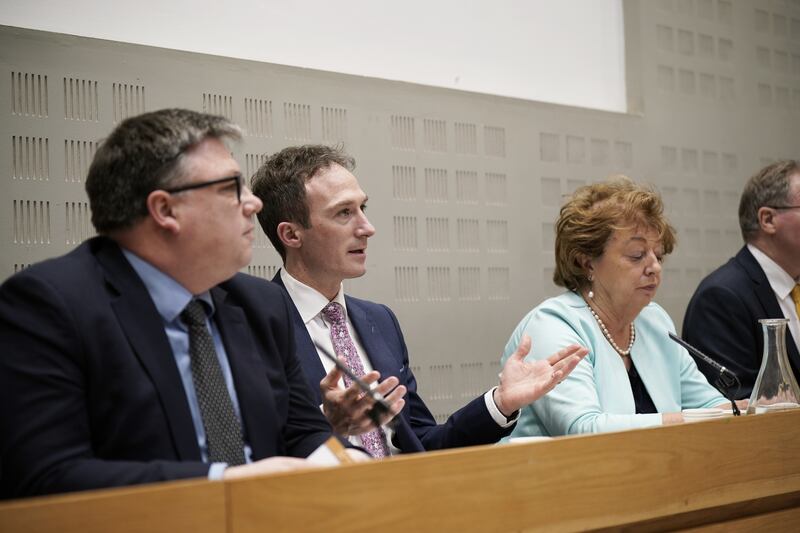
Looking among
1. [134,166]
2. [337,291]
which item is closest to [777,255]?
[337,291]

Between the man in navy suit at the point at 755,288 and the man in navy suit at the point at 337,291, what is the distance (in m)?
1.22

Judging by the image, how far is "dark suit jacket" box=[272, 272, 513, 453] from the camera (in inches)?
99.1

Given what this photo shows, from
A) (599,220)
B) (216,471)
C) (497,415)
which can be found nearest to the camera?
(216,471)

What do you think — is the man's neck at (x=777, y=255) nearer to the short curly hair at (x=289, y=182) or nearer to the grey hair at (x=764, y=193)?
the grey hair at (x=764, y=193)

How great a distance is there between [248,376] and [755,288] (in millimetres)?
2330

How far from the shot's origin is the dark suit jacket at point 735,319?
3.33m

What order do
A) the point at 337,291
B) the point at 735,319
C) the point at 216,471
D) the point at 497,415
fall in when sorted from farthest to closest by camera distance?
1. the point at 735,319
2. the point at 337,291
3. the point at 497,415
4. the point at 216,471

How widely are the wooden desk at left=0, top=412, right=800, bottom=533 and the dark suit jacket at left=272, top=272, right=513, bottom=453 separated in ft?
2.42

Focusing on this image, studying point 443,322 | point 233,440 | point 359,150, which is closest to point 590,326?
point 443,322

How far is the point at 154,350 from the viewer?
67.3 inches

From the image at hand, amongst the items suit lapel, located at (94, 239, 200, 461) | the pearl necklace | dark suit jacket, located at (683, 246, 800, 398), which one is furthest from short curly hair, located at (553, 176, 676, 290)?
suit lapel, located at (94, 239, 200, 461)

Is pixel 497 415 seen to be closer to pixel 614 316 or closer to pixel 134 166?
pixel 614 316

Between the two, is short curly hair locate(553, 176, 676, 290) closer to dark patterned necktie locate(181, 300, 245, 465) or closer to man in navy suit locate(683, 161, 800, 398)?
man in navy suit locate(683, 161, 800, 398)

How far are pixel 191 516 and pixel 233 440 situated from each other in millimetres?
528
